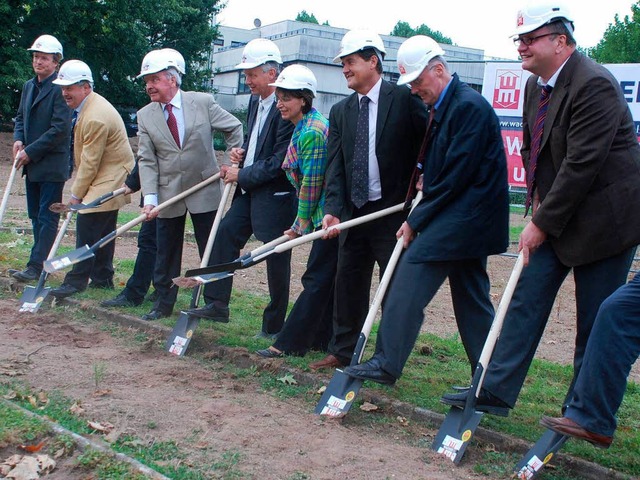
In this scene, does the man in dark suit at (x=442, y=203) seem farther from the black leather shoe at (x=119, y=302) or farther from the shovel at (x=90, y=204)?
the shovel at (x=90, y=204)

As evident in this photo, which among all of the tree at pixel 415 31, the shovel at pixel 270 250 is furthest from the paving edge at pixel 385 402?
the tree at pixel 415 31

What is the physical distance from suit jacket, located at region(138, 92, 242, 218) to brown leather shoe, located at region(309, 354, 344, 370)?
207cm

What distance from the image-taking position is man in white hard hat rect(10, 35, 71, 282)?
884 centimetres

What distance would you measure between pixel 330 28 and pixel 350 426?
53508 millimetres

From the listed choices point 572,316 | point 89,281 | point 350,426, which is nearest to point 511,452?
point 350,426

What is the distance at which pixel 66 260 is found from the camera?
299 inches

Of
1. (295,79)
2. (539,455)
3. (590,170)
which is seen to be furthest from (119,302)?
(590,170)

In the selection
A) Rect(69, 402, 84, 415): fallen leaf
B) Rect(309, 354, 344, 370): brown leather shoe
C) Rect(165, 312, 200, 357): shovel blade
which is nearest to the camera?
→ Rect(69, 402, 84, 415): fallen leaf

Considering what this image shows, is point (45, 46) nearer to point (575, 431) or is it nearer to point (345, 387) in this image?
point (345, 387)

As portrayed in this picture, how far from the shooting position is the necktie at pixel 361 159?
5772 millimetres

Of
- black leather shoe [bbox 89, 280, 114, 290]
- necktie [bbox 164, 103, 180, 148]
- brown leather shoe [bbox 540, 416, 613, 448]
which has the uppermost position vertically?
necktie [bbox 164, 103, 180, 148]

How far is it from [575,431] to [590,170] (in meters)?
1.26

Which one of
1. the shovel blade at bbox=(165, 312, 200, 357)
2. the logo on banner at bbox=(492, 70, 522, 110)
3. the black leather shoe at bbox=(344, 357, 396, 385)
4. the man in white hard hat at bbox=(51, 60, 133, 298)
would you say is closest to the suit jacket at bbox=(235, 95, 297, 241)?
the shovel blade at bbox=(165, 312, 200, 357)

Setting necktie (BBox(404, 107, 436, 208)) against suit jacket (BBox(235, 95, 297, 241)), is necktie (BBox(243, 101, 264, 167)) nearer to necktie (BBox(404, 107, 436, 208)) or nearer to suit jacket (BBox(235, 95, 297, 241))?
suit jacket (BBox(235, 95, 297, 241))
